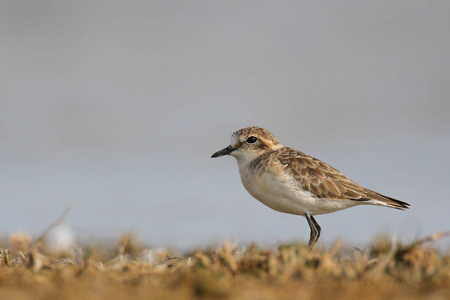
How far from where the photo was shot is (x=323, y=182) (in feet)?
24.8

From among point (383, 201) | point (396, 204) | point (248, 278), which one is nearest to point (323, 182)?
point (383, 201)

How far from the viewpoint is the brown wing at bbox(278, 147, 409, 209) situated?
7.48 metres

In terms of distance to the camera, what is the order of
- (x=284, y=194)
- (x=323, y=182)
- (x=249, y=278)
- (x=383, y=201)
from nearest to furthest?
(x=249, y=278)
(x=284, y=194)
(x=323, y=182)
(x=383, y=201)

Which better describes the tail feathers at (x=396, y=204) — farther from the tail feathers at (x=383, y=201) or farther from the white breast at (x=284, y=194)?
the white breast at (x=284, y=194)

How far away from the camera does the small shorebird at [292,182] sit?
7.30 metres

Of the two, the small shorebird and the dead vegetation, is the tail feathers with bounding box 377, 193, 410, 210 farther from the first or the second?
the dead vegetation

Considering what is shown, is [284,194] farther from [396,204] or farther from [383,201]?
[396,204]

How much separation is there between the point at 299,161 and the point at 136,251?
3.43m

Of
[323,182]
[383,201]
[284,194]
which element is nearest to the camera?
[284,194]

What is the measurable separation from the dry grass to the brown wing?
241 cm

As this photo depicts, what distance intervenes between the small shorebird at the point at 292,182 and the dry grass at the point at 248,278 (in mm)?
2237

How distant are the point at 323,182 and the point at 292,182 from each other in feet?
1.59

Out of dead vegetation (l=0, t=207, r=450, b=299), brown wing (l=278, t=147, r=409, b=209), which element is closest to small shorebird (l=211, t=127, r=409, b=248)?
brown wing (l=278, t=147, r=409, b=209)

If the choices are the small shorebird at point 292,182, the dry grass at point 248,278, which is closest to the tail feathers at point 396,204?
the small shorebird at point 292,182
